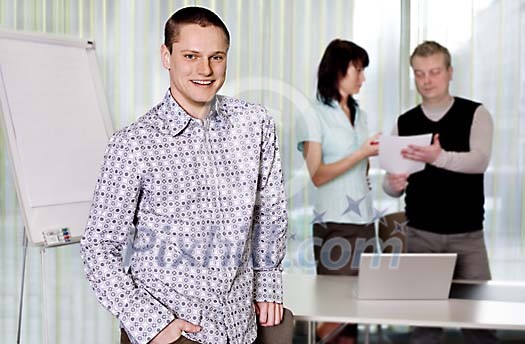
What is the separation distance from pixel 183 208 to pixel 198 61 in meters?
0.35

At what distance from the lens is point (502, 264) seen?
4562 millimetres

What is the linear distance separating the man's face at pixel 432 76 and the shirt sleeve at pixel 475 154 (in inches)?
8.7

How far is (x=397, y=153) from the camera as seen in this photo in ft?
14.7

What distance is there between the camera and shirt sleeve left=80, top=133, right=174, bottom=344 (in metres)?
1.98

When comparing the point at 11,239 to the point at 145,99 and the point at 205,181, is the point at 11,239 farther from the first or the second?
the point at 205,181

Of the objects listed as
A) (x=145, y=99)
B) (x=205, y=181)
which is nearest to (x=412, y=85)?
(x=145, y=99)

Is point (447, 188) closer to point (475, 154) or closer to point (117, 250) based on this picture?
point (475, 154)

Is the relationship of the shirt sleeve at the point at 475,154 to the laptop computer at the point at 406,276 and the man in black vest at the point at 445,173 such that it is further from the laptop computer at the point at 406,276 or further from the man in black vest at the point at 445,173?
the laptop computer at the point at 406,276

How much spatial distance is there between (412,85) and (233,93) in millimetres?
954

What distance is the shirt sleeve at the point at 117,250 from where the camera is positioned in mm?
1978

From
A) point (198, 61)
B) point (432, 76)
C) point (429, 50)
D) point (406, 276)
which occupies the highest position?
point (429, 50)

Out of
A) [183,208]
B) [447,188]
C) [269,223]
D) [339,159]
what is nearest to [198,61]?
[183,208]

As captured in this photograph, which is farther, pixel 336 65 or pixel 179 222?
pixel 336 65

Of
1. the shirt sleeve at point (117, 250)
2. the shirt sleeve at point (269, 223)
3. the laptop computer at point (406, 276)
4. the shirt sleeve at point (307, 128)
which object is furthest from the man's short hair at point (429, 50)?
the shirt sleeve at point (117, 250)
